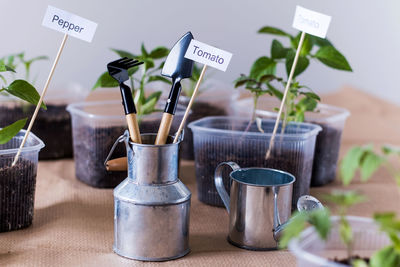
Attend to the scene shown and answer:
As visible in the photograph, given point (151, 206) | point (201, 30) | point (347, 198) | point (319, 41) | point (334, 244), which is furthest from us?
point (201, 30)

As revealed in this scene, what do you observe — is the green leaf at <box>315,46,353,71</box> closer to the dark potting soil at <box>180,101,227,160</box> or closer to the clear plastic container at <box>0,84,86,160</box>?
the dark potting soil at <box>180,101,227,160</box>

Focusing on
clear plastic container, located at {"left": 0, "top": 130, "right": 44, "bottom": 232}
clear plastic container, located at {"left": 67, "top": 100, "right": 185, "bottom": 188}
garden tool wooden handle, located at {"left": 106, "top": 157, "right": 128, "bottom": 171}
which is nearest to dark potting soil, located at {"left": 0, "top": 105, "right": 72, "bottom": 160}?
clear plastic container, located at {"left": 67, "top": 100, "right": 185, "bottom": 188}

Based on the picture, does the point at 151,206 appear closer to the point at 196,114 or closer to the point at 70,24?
the point at 70,24

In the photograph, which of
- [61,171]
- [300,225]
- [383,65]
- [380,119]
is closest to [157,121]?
[61,171]

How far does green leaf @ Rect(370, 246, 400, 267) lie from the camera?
0.68 meters

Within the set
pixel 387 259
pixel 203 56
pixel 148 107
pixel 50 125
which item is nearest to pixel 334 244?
pixel 387 259

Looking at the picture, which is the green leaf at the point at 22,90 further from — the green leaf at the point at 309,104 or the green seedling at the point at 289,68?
the green leaf at the point at 309,104

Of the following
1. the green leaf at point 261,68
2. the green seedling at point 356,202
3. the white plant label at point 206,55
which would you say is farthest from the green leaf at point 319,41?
the green seedling at point 356,202

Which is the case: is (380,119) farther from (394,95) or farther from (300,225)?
(300,225)

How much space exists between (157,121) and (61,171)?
0.34 m

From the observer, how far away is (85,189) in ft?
4.80


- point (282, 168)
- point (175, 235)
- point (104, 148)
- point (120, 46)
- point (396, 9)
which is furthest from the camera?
point (396, 9)

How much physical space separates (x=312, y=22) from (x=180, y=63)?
0.31 metres

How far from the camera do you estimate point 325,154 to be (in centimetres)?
154
